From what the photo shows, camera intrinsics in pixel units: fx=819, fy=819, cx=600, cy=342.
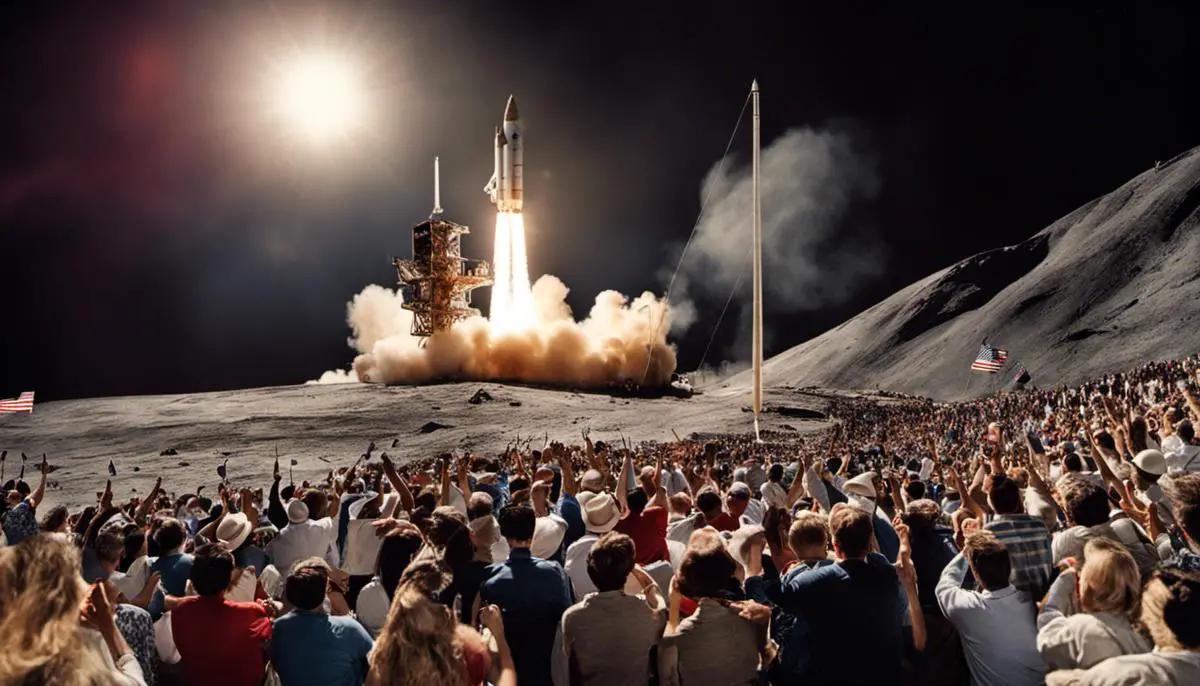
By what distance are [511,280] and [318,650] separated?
61352 mm

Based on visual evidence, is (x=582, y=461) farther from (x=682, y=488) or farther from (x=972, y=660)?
(x=972, y=660)

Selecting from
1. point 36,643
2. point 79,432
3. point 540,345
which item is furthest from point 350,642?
point 540,345

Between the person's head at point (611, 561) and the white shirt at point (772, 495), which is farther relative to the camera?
the white shirt at point (772, 495)

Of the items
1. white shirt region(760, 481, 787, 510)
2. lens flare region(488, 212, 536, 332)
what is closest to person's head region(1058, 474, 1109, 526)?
white shirt region(760, 481, 787, 510)

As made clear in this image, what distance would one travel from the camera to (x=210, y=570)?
4.66 metres

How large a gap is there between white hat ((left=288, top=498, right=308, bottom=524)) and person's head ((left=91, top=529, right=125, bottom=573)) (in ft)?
5.96

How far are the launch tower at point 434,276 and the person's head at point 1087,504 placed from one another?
63.1m

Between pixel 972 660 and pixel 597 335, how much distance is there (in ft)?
215

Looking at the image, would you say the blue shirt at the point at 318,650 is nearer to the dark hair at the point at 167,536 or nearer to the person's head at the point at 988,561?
the dark hair at the point at 167,536

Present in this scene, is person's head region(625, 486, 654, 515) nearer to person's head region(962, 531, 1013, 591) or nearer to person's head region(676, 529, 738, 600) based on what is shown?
person's head region(676, 529, 738, 600)

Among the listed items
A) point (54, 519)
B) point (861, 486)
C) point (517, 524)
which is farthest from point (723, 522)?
point (54, 519)

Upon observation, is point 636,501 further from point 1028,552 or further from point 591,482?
point 1028,552

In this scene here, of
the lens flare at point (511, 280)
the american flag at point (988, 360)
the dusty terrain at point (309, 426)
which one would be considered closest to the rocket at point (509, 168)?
the lens flare at point (511, 280)

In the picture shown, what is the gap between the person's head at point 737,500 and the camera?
7789mm
